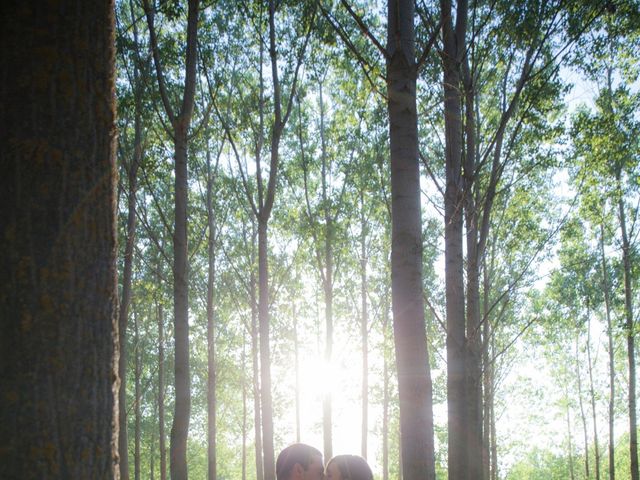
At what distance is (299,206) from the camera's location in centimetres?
1480

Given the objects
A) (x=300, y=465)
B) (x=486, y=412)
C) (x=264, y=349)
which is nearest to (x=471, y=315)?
(x=264, y=349)

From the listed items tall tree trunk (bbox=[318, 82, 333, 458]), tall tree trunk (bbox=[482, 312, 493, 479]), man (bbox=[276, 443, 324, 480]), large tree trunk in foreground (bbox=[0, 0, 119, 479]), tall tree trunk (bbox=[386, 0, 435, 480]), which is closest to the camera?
large tree trunk in foreground (bbox=[0, 0, 119, 479])

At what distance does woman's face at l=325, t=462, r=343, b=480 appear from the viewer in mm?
3004

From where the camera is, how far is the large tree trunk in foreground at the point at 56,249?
1.19 meters

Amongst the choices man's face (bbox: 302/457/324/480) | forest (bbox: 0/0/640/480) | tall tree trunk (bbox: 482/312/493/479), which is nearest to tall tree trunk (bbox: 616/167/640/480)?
forest (bbox: 0/0/640/480)

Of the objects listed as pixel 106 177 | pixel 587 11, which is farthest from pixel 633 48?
pixel 106 177

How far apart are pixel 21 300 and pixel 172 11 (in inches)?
313

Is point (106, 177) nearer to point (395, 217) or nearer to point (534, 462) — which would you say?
point (395, 217)

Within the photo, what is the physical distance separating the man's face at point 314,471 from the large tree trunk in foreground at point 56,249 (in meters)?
1.85

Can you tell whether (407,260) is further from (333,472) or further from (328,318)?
(328,318)

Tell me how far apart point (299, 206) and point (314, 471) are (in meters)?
12.0

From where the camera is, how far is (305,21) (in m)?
9.41

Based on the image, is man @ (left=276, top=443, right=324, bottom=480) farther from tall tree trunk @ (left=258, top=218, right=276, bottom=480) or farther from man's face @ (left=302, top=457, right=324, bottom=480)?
tall tree trunk @ (left=258, top=218, right=276, bottom=480)

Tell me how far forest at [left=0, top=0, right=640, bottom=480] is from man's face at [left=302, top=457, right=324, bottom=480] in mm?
691
